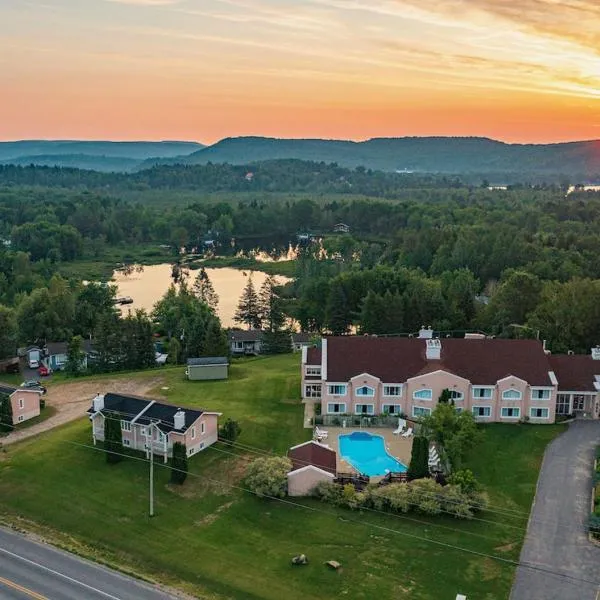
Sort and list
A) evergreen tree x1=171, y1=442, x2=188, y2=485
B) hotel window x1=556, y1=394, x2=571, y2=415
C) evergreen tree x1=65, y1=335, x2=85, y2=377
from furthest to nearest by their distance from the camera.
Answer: evergreen tree x1=65, y1=335, x2=85, y2=377
hotel window x1=556, y1=394, x2=571, y2=415
evergreen tree x1=171, y1=442, x2=188, y2=485

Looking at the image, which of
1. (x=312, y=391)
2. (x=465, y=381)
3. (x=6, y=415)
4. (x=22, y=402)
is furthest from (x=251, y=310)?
(x=465, y=381)

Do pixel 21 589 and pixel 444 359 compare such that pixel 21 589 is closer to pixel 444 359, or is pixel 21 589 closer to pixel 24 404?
pixel 24 404

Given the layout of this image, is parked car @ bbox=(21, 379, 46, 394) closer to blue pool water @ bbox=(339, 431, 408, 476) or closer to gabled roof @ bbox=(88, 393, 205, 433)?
gabled roof @ bbox=(88, 393, 205, 433)

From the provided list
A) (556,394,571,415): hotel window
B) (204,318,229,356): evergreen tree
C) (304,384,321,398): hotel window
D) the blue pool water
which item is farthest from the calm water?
(556,394,571,415): hotel window

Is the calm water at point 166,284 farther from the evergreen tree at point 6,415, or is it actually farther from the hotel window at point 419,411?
the hotel window at point 419,411

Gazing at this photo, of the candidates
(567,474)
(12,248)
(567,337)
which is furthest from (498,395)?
(12,248)
